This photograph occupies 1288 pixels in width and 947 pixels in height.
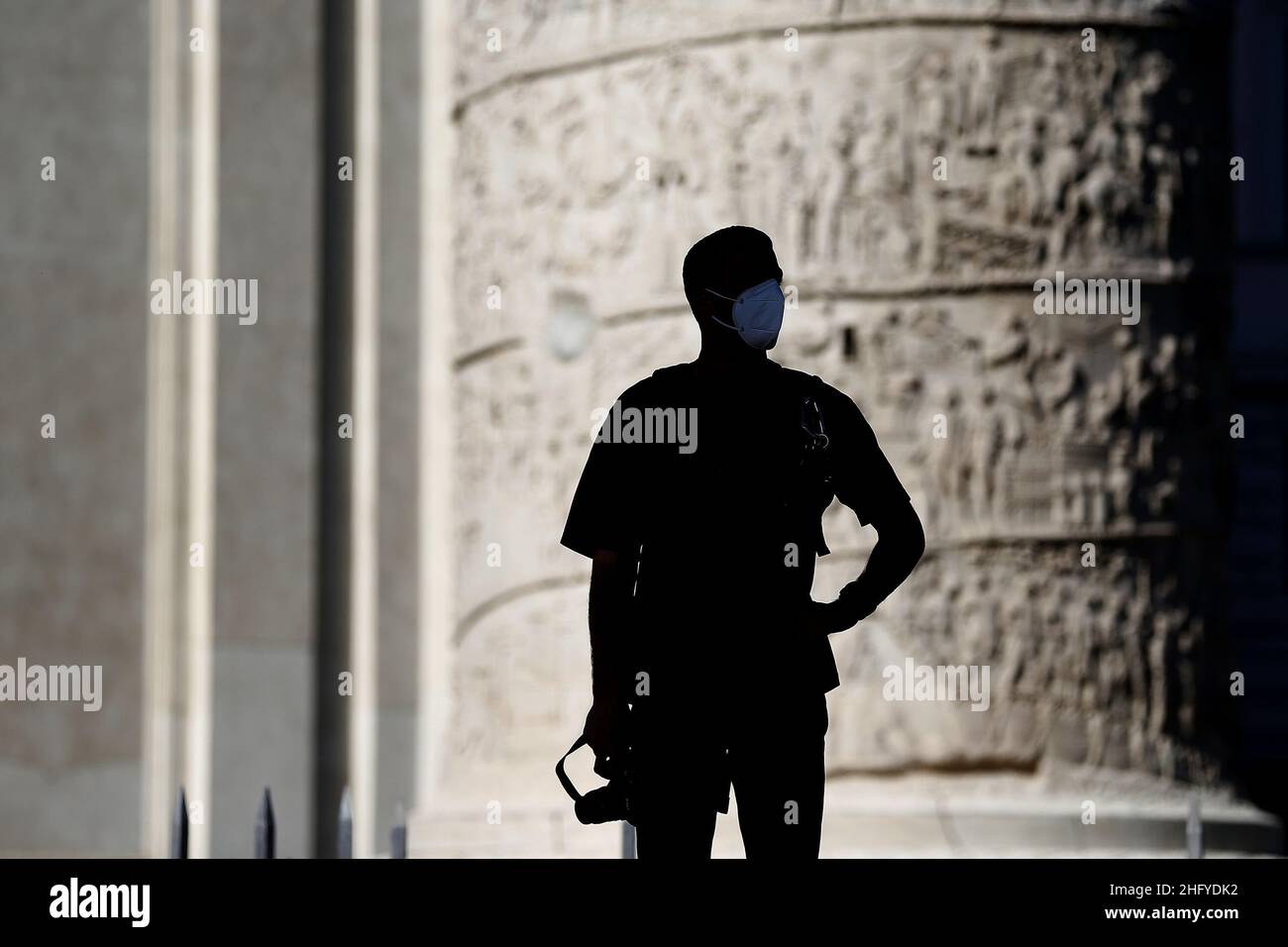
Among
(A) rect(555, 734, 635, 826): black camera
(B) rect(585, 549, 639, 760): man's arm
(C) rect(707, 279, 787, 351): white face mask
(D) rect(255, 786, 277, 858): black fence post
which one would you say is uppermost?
(C) rect(707, 279, 787, 351): white face mask

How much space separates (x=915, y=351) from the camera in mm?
9586

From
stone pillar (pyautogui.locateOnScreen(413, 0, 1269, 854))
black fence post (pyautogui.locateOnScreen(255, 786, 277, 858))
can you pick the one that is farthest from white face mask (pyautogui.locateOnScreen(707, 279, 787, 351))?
stone pillar (pyautogui.locateOnScreen(413, 0, 1269, 854))

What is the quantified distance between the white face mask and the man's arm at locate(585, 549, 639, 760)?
0.41m

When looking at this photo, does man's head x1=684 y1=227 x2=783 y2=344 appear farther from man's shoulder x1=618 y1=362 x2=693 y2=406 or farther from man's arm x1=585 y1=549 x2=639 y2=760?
man's arm x1=585 y1=549 x2=639 y2=760

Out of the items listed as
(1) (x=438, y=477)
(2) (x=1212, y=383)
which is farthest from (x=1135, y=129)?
(1) (x=438, y=477)

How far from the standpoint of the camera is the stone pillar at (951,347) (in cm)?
946

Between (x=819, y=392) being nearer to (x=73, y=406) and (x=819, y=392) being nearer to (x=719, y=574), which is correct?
(x=719, y=574)

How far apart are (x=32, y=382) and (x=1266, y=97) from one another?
8.56 meters

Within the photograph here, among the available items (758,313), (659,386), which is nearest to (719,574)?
(659,386)

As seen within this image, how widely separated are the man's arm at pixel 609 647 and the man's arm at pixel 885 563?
37 cm

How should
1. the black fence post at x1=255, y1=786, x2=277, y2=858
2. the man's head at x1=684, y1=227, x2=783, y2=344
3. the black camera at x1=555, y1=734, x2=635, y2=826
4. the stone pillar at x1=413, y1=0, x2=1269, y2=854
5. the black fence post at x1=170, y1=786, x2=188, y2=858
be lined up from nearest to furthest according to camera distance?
the black camera at x1=555, y1=734, x2=635, y2=826, the man's head at x1=684, y1=227, x2=783, y2=344, the black fence post at x1=170, y1=786, x2=188, y2=858, the black fence post at x1=255, y1=786, x2=277, y2=858, the stone pillar at x1=413, y1=0, x2=1269, y2=854

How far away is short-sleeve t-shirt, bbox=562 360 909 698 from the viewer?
4.19 meters

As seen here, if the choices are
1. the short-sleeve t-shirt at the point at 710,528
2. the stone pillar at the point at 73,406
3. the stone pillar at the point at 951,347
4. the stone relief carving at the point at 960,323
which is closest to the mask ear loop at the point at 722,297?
the short-sleeve t-shirt at the point at 710,528
